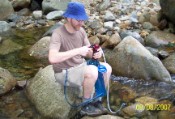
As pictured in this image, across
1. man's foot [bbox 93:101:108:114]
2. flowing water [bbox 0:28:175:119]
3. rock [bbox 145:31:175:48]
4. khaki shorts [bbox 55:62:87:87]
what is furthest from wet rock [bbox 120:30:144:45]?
khaki shorts [bbox 55:62:87:87]

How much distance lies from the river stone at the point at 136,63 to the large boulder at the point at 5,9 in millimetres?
7354

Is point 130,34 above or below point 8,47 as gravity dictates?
above

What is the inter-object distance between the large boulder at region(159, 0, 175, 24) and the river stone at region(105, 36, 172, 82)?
8.99ft

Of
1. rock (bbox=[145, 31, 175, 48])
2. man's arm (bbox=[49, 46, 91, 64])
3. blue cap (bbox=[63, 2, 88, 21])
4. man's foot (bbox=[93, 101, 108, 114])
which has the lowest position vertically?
rock (bbox=[145, 31, 175, 48])

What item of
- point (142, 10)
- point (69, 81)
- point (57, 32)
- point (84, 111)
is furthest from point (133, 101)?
point (142, 10)

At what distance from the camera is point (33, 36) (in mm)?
10469

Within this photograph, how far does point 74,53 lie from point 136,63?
2.91 meters

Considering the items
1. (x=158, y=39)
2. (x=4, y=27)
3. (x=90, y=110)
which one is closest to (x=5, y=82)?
(x=90, y=110)

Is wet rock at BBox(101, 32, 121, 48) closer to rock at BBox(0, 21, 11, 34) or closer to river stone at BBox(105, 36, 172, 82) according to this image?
river stone at BBox(105, 36, 172, 82)

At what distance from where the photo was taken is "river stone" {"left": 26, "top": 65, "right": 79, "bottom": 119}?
5.15m

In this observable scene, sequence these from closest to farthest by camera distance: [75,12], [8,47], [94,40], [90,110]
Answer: [75,12], [90,110], [94,40], [8,47]

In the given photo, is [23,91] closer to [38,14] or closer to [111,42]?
[111,42]

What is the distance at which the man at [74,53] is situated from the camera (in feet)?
14.2

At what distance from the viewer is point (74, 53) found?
4.28 metres
